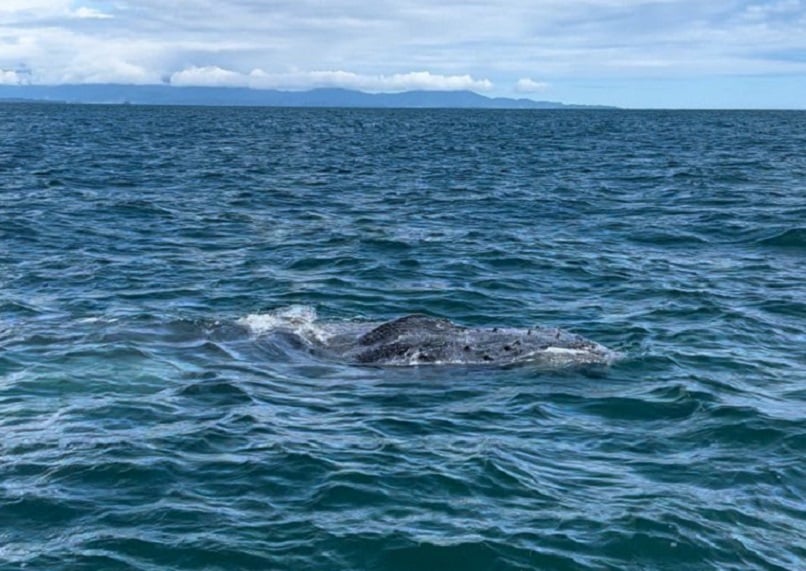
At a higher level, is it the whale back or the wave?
the whale back

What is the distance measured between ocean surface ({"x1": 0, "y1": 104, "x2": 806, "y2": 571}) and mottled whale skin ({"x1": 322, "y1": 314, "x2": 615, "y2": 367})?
42 cm

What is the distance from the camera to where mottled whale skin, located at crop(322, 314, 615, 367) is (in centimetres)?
1741

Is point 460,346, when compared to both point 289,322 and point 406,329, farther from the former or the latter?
point 289,322

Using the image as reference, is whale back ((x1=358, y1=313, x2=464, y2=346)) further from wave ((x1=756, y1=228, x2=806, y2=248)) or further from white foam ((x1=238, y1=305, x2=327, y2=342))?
wave ((x1=756, y1=228, x2=806, y2=248))

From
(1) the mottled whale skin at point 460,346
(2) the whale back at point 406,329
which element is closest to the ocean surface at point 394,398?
(1) the mottled whale skin at point 460,346

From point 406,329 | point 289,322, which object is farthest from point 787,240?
point 289,322

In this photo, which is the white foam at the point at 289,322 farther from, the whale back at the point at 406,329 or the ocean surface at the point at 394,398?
the whale back at the point at 406,329

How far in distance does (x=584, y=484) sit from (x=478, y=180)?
129 ft

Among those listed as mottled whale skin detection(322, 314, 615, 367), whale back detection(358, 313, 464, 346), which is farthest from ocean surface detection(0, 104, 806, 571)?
whale back detection(358, 313, 464, 346)

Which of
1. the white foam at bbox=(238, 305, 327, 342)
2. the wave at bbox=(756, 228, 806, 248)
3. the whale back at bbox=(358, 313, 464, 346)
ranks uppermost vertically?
the whale back at bbox=(358, 313, 464, 346)

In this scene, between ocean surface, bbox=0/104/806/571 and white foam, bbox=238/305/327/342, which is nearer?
ocean surface, bbox=0/104/806/571

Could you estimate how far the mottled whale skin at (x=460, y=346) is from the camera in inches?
685

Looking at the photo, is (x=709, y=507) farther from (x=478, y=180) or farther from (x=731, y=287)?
(x=478, y=180)

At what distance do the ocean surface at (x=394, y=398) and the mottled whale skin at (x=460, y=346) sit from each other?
1.37 ft
